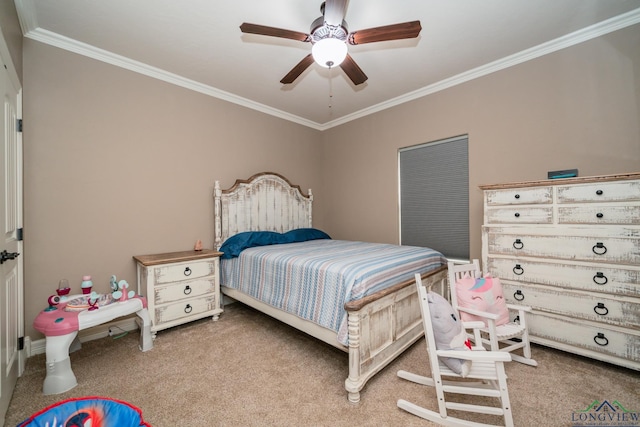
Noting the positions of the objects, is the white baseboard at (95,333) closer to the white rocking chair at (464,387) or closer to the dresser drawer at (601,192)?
the white rocking chair at (464,387)

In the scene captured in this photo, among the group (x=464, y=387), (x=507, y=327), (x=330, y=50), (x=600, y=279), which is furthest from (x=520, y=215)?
(x=330, y=50)

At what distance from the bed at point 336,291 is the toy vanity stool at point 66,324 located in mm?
1075

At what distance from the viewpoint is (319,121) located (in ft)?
15.5

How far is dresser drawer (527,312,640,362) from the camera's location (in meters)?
1.92

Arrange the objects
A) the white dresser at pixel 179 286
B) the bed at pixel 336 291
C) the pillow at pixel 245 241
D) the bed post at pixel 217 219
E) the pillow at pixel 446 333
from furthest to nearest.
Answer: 1. the bed post at pixel 217 219
2. the pillow at pixel 245 241
3. the white dresser at pixel 179 286
4. the bed at pixel 336 291
5. the pillow at pixel 446 333

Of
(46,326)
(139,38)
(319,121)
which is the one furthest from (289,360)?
(319,121)

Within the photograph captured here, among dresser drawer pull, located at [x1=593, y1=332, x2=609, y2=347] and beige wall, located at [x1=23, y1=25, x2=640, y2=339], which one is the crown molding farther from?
dresser drawer pull, located at [x1=593, y1=332, x2=609, y2=347]

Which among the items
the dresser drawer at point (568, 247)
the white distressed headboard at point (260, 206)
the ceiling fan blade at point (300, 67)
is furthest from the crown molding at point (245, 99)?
the dresser drawer at point (568, 247)

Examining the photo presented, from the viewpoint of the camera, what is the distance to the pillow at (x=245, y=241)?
3.15 meters

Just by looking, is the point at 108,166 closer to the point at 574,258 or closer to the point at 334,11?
the point at 334,11

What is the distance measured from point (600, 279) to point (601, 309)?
22cm

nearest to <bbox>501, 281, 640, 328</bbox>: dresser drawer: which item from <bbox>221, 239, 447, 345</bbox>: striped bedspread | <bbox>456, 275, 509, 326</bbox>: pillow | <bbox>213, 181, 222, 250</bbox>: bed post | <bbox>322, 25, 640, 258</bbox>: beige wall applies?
<bbox>456, 275, 509, 326</bbox>: pillow

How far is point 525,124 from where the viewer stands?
2.81 metres

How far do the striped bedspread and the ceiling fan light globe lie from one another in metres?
1.47
